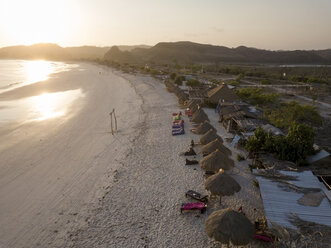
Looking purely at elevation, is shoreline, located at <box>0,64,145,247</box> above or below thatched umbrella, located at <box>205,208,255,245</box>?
below

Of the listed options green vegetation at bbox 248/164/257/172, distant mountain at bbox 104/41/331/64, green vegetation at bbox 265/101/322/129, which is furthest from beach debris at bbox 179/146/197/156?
distant mountain at bbox 104/41/331/64

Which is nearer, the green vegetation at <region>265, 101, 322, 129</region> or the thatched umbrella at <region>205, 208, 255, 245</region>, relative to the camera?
the thatched umbrella at <region>205, 208, 255, 245</region>

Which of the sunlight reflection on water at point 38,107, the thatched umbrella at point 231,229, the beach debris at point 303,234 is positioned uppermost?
the beach debris at point 303,234

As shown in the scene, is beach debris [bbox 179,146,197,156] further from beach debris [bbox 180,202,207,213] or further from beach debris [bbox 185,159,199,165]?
beach debris [bbox 180,202,207,213]

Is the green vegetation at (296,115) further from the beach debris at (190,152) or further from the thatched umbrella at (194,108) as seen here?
the beach debris at (190,152)

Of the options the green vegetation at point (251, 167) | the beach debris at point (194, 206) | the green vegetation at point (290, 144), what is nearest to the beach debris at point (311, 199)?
the green vegetation at point (290, 144)

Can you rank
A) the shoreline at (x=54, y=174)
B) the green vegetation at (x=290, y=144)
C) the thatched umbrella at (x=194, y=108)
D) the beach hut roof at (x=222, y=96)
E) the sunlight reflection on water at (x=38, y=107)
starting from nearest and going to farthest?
the shoreline at (x=54, y=174) < the green vegetation at (x=290, y=144) < the thatched umbrella at (x=194, y=108) < the beach hut roof at (x=222, y=96) < the sunlight reflection on water at (x=38, y=107)

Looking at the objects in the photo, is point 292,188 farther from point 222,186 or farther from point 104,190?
point 104,190
